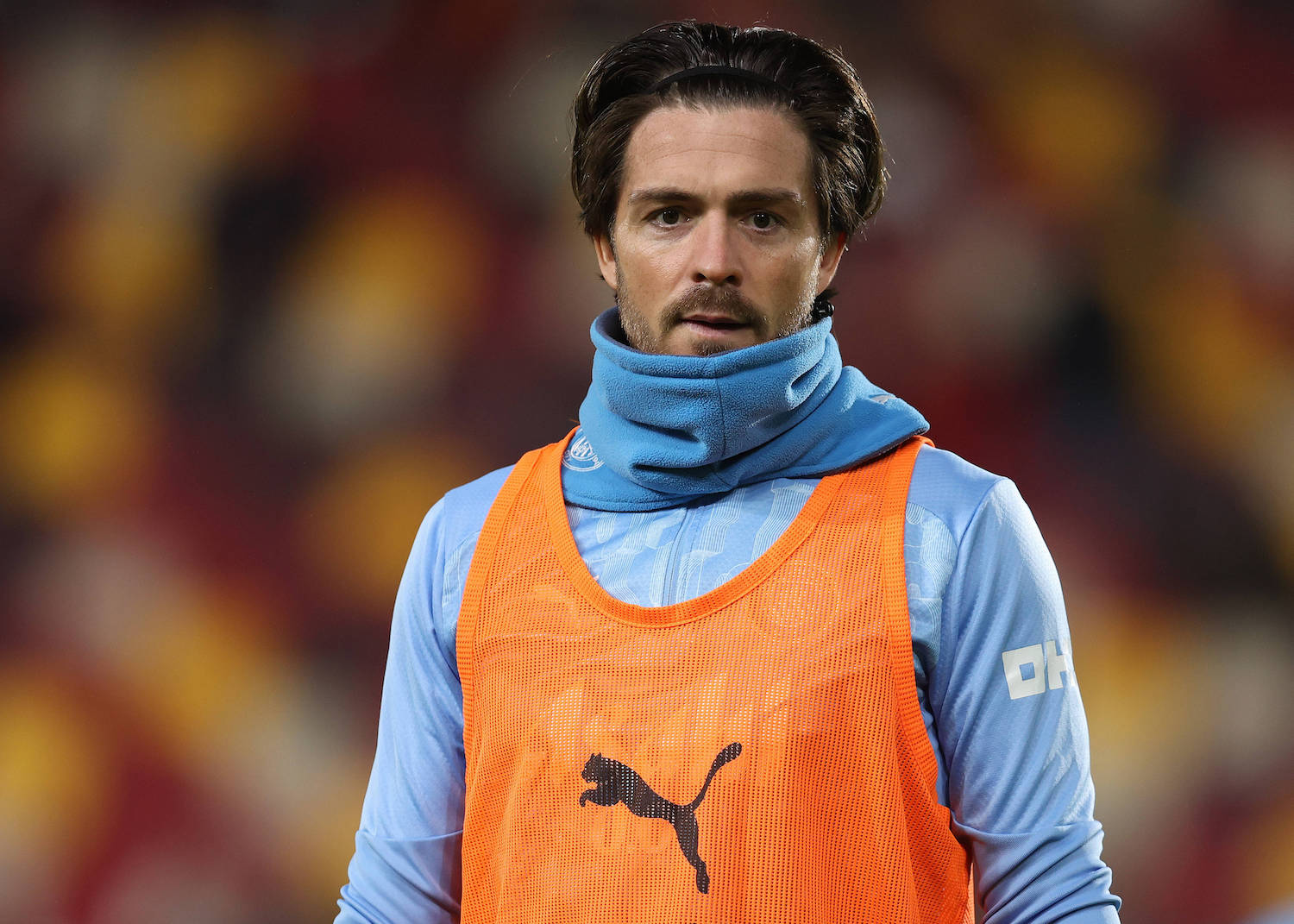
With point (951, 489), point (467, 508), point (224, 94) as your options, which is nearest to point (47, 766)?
point (224, 94)

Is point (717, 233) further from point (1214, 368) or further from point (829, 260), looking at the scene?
point (1214, 368)

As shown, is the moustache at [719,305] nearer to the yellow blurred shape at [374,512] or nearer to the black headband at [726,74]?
the black headband at [726,74]

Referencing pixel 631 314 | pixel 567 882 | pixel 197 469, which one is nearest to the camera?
pixel 567 882

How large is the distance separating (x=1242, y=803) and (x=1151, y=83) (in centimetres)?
91

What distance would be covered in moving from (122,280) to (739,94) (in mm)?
1083

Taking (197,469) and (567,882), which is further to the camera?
(197,469)

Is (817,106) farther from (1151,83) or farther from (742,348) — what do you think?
(1151,83)

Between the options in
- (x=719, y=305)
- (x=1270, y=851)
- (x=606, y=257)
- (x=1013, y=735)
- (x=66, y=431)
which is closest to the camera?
(x=1013, y=735)

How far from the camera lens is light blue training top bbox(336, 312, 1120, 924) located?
90 centimetres

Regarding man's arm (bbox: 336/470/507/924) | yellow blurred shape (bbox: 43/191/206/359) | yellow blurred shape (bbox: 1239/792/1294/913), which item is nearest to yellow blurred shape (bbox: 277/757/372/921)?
yellow blurred shape (bbox: 43/191/206/359)

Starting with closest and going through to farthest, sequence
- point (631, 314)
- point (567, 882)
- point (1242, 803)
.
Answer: point (567, 882) < point (631, 314) < point (1242, 803)

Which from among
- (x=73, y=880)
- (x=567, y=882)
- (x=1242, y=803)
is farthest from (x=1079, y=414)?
(x=73, y=880)

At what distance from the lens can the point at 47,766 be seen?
1.79 m

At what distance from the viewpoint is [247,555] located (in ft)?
5.89
